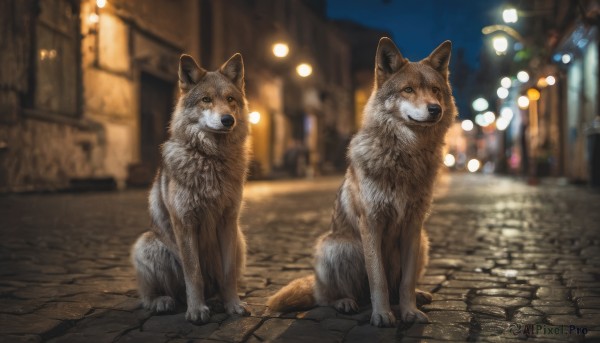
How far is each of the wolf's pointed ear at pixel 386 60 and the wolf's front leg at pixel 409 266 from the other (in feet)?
3.21

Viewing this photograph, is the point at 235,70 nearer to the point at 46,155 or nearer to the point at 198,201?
the point at 198,201

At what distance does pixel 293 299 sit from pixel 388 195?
3.00 ft

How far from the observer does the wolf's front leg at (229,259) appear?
12.2 feet

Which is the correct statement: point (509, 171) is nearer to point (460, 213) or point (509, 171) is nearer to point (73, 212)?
point (460, 213)

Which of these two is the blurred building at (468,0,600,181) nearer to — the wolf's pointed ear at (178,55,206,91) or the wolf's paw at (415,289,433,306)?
the wolf's paw at (415,289,433,306)

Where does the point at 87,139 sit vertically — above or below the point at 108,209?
above

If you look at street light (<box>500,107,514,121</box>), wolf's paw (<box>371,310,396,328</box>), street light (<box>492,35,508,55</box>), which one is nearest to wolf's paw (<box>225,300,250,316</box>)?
wolf's paw (<box>371,310,396,328</box>)

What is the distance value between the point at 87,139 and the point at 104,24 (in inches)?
135

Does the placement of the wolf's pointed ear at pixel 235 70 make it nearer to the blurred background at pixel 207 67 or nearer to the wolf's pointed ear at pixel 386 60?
the blurred background at pixel 207 67

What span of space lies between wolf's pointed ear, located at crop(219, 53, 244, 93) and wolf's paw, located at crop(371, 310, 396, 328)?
5.80 ft

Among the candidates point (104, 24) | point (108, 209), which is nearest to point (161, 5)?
point (104, 24)

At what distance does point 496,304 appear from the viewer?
12.6 ft

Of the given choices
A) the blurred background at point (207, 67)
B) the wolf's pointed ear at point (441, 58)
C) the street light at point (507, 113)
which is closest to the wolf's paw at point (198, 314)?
the blurred background at point (207, 67)

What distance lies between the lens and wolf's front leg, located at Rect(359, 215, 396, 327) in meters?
3.44
